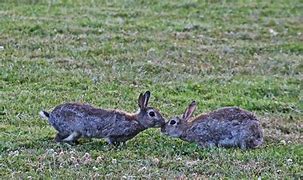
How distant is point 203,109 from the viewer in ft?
42.8

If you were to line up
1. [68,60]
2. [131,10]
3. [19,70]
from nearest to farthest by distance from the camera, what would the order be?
[19,70] < [68,60] < [131,10]

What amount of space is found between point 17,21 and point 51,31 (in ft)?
3.83

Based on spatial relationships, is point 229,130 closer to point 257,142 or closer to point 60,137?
point 257,142

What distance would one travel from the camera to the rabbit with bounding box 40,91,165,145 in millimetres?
10297

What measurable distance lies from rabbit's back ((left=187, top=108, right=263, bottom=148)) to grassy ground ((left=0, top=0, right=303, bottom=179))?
0.20 m

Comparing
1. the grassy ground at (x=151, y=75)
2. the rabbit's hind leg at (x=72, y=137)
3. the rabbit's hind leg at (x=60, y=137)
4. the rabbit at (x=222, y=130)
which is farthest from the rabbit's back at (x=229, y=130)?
the rabbit's hind leg at (x=60, y=137)

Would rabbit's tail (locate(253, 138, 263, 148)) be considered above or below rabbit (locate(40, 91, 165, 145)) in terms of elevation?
below

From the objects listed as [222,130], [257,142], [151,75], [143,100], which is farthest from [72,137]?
[151,75]

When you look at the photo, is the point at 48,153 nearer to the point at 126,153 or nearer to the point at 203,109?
the point at 126,153

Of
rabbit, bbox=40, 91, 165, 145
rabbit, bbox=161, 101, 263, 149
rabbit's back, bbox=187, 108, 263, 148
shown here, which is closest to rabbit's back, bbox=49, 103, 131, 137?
rabbit, bbox=40, 91, 165, 145

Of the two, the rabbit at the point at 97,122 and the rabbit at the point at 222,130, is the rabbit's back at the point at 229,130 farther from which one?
the rabbit at the point at 97,122

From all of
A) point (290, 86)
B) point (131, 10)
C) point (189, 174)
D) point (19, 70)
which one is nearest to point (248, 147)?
point (189, 174)

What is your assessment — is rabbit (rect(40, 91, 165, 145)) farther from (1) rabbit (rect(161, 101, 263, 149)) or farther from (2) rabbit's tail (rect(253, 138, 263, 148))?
(2) rabbit's tail (rect(253, 138, 263, 148))

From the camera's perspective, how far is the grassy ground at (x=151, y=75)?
9492 millimetres
